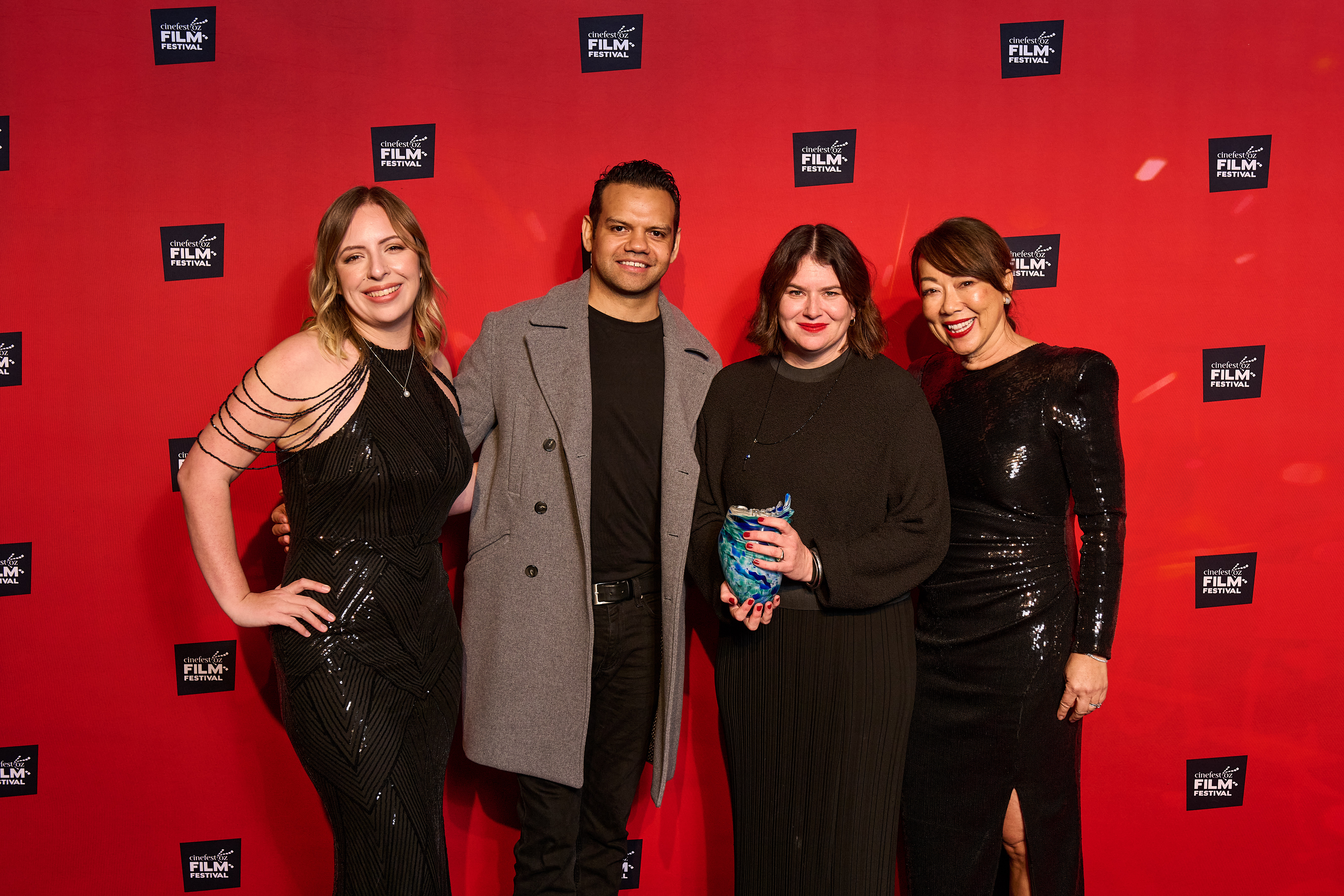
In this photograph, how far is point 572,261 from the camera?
221cm

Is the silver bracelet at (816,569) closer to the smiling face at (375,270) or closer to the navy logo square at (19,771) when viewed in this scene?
the smiling face at (375,270)

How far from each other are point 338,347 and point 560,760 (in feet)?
3.44

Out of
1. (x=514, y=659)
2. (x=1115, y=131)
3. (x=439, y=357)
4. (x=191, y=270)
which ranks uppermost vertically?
(x=1115, y=131)

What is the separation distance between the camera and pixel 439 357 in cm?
190

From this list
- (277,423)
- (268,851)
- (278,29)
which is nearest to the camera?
(277,423)

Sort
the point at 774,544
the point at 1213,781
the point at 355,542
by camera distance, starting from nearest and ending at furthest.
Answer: the point at 774,544 → the point at 355,542 → the point at 1213,781

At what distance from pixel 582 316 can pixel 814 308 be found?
0.56 metres

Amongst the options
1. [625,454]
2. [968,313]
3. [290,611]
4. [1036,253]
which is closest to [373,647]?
[290,611]

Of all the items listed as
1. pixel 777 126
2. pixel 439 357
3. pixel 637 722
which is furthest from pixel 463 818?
pixel 777 126

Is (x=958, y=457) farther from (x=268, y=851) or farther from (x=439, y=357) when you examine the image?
(x=268, y=851)

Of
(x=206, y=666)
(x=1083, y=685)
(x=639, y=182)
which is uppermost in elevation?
(x=639, y=182)

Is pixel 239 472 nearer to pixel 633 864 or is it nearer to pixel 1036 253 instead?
pixel 633 864

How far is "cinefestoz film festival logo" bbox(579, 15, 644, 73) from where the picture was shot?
7.11ft

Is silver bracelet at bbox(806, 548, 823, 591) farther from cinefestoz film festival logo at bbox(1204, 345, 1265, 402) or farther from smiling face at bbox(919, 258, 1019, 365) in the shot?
cinefestoz film festival logo at bbox(1204, 345, 1265, 402)
